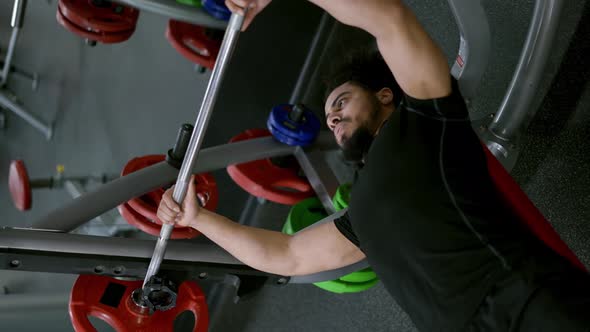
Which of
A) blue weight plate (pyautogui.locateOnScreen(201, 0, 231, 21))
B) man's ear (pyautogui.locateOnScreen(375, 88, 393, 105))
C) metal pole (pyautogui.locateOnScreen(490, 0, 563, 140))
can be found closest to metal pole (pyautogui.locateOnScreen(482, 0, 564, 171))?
metal pole (pyautogui.locateOnScreen(490, 0, 563, 140))

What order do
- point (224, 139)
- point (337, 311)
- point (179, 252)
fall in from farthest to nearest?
1. point (224, 139)
2. point (337, 311)
3. point (179, 252)

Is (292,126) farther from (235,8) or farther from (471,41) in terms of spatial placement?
(235,8)

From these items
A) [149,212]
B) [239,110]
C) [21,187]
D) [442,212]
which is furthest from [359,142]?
[239,110]

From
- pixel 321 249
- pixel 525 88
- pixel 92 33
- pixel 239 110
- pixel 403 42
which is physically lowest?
pixel 239 110

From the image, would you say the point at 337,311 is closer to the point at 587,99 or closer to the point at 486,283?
the point at 587,99

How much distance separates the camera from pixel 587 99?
1.65m

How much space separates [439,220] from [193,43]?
1526 mm

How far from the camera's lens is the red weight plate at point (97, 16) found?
7.43 ft

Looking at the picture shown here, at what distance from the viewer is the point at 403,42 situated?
44.3 inches

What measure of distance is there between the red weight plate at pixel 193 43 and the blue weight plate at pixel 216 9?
166 millimetres

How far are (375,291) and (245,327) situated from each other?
780 mm

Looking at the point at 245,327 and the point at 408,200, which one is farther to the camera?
the point at 245,327

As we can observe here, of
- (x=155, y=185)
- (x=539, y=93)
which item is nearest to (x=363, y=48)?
(x=539, y=93)

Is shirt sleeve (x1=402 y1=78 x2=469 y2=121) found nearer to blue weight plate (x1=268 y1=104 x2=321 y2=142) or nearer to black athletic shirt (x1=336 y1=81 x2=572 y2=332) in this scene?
black athletic shirt (x1=336 y1=81 x2=572 y2=332)
